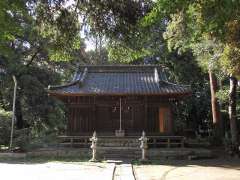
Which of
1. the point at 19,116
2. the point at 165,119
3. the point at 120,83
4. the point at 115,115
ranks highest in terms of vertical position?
the point at 120,83

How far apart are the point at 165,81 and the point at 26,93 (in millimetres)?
11335

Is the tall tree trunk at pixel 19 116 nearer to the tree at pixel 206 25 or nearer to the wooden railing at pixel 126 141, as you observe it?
the wooden railing at pixel 126 141

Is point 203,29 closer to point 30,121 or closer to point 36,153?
point 36,153

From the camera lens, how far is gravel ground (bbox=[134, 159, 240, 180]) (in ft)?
45.2

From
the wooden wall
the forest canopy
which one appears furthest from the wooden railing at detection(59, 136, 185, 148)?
the forest canopy

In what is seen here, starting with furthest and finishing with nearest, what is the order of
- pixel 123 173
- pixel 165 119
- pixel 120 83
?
pixel 120 83 < pixel 165 119 < pixel 123 173

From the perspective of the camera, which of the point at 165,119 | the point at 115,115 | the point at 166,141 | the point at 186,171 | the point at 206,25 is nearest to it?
the point at 206,25

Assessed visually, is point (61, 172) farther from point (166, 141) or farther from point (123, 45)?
point (166, 141)

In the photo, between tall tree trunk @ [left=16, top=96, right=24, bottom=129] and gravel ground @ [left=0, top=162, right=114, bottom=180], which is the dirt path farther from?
tall tree trunk @ [left=16, top=96, right=24, bottom=129]

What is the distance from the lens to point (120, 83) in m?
27.6

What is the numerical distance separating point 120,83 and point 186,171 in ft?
41.4

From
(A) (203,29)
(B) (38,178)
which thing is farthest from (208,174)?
(A) (203,29)

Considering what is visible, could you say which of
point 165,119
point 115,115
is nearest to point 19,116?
point 115,115

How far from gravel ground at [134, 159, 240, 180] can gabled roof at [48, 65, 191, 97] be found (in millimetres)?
7302
